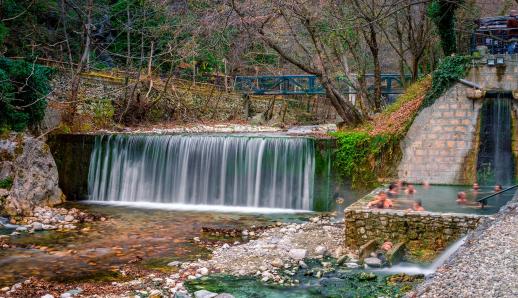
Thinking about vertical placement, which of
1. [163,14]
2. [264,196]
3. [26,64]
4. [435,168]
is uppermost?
[163,14]

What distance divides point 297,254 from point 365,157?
5.36 meters

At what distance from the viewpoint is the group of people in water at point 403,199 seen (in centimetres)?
1027

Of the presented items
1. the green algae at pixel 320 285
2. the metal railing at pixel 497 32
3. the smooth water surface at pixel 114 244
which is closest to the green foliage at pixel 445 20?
the metal railing at pixel 497 32

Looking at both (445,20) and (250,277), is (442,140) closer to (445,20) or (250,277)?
(445,20)

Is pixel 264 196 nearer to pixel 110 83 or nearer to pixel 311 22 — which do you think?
pixel 311 22

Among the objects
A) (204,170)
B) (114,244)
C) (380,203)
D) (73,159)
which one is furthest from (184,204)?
(380,203)

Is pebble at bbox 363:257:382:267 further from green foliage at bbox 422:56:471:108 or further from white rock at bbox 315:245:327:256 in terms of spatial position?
green foliage at bbox 422:56:471:108

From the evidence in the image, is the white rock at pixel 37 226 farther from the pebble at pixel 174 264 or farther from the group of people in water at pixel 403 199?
the group of people in water at pixel 403 199

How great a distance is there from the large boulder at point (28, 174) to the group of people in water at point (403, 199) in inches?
346

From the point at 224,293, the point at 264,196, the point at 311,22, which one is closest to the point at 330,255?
the point at 224,293

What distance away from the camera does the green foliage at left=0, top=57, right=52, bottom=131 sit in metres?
15.5

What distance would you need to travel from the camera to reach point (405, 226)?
9.54 meters

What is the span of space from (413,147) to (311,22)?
5.31 meters

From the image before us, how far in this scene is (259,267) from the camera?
907cm
